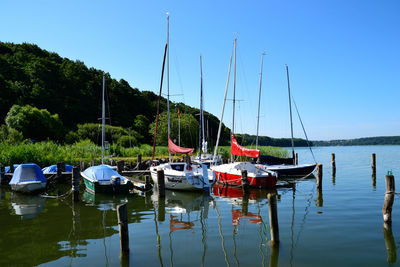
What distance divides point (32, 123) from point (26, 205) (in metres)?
37.7

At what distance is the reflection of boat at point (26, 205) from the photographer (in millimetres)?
15508

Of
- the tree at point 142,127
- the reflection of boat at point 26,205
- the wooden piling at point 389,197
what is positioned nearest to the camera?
the wooden piling at point 389,197

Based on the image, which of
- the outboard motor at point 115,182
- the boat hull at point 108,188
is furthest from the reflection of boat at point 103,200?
the outboard motor at point 115,182

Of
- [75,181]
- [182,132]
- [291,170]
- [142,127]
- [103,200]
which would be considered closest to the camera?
[75,181]

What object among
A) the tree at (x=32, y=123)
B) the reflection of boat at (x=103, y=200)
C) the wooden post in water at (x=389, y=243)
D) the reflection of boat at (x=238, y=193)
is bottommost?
the reflection of boat at (x=103, y=200)

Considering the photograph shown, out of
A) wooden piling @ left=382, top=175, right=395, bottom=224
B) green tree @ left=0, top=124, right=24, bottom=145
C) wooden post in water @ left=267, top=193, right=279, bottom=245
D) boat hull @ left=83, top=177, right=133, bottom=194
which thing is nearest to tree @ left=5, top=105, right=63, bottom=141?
green tree @ left=0, top=124, right=24, bottom=145

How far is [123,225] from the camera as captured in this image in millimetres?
9188

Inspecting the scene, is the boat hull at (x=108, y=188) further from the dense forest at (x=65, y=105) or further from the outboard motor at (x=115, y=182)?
the dense forest at (x=65, y=105)

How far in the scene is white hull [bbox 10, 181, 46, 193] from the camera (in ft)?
66.0

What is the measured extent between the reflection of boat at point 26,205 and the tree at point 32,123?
30.6 meters

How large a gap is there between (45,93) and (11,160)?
151 ft

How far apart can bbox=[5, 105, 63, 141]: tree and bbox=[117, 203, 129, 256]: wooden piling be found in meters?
44.0

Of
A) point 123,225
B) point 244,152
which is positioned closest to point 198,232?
point 123,225

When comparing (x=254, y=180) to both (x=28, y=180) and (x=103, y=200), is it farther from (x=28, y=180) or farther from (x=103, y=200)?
(x=28, y=180)
